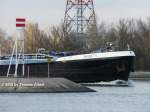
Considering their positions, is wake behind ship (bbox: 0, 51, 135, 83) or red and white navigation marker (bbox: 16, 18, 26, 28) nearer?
red and white navigation marker (bbox: 16, 18, 26, 28)

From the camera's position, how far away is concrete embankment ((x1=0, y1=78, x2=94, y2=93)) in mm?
66562

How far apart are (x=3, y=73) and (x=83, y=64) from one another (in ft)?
39.3

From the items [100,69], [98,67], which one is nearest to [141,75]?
[98,67]

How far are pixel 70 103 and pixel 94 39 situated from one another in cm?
10455

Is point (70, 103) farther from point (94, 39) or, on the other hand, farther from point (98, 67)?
point (94, 39)

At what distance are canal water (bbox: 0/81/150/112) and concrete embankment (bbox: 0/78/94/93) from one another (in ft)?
2.41

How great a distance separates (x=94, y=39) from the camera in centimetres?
16250

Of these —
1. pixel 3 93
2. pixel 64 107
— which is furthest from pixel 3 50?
pixel 64 107

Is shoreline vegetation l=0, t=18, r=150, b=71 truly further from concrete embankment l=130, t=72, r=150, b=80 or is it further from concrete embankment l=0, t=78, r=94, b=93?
concrete embankment l=0, t=78, r=94, b=93

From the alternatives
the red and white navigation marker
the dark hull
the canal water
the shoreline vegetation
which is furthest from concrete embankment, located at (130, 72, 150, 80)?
the red and white navigation marker

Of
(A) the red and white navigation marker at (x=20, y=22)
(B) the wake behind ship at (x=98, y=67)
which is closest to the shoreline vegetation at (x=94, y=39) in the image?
(B) the wake behind ship at (x=98, y=67)

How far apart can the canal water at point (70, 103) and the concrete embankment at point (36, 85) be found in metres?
0.74

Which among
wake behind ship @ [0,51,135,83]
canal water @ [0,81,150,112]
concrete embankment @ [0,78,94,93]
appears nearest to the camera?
canal water @ [0,81,150,112]

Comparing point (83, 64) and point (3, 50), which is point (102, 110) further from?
point (3, 50)
